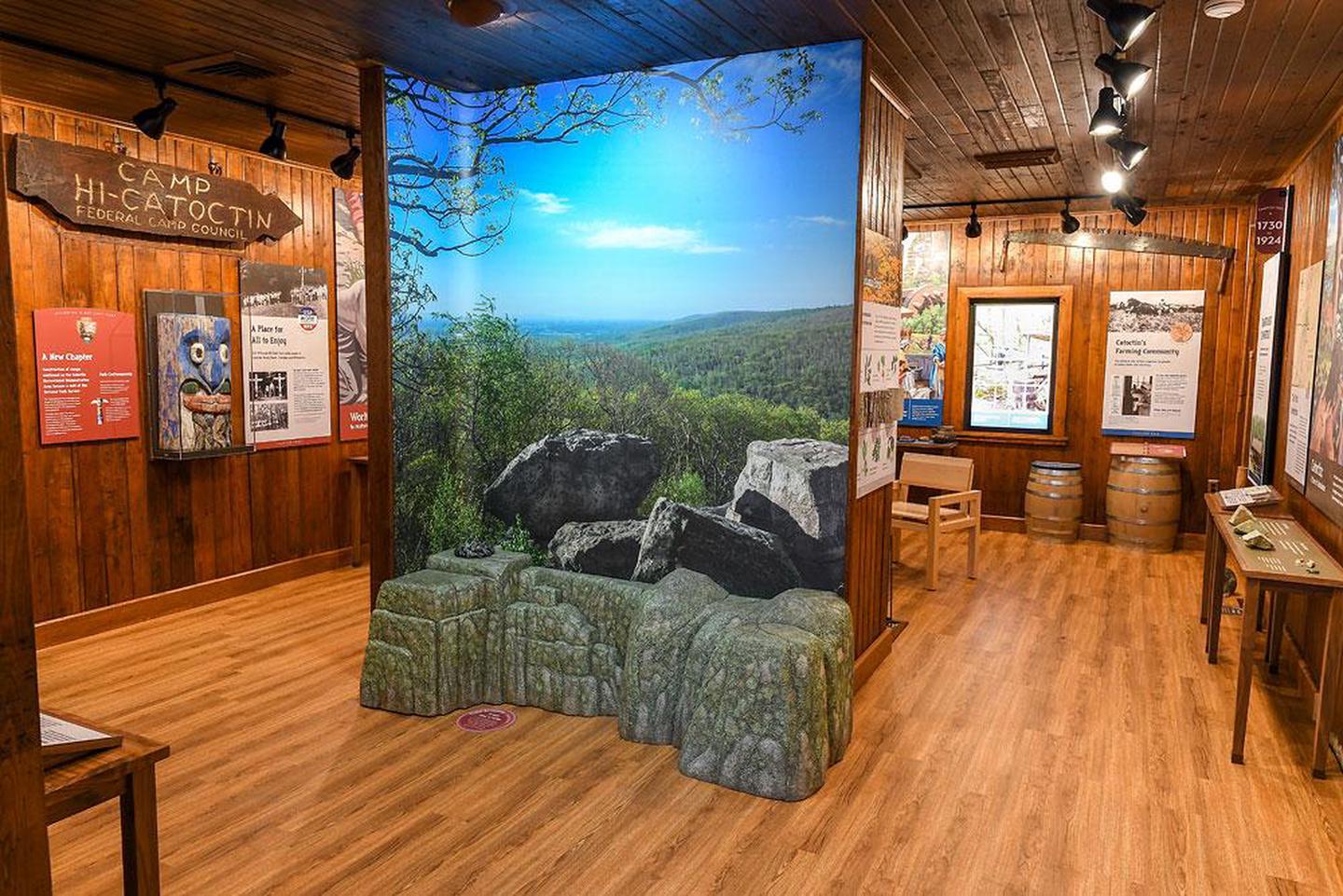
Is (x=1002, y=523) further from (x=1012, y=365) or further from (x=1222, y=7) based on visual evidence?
(x=1222, y=7)

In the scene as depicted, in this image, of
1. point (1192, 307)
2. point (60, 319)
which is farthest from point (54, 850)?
point (1192, 307)

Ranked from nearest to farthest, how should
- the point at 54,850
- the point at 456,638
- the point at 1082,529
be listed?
the point at 54,850 → the point at 456,638 → the point at 1082,529

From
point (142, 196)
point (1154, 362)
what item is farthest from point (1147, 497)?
point (142, 196)

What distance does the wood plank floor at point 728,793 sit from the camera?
2.72 m

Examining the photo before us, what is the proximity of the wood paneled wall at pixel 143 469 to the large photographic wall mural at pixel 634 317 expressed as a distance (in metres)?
1.98

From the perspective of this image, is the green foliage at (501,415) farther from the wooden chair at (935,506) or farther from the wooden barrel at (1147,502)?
the wooden barrel at (1147,502)

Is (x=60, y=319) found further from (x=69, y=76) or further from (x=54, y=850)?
(x=54, y=850)

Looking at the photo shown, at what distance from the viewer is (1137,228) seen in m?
7.39

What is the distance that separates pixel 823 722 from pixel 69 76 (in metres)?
4.40

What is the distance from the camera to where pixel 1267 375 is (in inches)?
220

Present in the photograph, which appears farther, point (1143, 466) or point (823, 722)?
point (1143, 466)

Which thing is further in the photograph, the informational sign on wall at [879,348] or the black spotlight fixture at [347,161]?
the black spotlight fixture at [347,161]

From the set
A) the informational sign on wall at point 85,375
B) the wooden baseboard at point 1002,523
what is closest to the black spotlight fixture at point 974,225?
the wooden baseboard at point 1002,523

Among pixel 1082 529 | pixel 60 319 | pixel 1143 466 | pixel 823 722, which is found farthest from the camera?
pixel 1082 529
